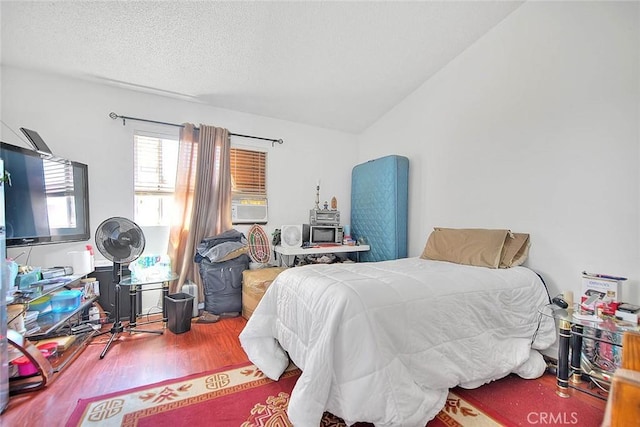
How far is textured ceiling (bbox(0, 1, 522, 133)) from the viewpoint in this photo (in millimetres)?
2002

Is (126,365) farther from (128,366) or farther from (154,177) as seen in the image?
(154,177)

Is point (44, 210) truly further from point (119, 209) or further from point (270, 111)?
point (270, 111)

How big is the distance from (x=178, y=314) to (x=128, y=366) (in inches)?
23.6

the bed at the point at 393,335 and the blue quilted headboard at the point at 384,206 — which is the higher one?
the blue quilted headboard at the point at 384,206

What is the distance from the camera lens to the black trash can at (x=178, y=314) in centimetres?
254

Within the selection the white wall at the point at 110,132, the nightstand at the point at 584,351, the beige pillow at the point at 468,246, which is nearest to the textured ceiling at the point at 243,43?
the white wall at the point at 110,132

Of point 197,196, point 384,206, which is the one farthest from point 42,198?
point 384,206

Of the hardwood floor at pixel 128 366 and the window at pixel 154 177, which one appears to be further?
the window at pixel 154 177

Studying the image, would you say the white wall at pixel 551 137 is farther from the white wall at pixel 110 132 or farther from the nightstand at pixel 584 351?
the white wall at pixel 110 132

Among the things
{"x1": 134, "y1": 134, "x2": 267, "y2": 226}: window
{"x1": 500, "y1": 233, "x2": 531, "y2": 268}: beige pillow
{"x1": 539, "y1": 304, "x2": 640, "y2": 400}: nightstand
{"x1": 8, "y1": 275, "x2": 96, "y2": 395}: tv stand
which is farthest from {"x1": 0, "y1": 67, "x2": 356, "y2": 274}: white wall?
{"x1": 539, "y1": 304, "x2": 640, "y2": 400}: nightstand

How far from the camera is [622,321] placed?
1561 millimetres

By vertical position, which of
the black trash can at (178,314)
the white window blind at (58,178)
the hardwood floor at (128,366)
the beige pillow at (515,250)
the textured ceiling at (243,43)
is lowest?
the hardwood floor at (128,366)

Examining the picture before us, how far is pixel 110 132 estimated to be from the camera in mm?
2807

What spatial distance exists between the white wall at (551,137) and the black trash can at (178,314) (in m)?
2.85
